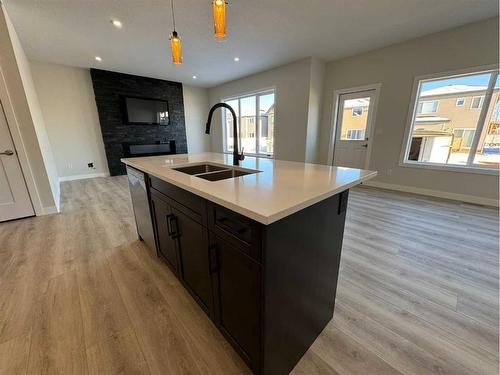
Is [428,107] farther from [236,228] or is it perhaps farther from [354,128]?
[236,228]

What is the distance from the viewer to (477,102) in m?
3.20

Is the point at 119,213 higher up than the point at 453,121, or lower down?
lower down

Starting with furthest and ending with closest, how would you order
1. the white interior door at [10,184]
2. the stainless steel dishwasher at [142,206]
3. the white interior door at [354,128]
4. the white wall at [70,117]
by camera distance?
the white wall at [70,117] < the white interior door at [354,128] < the white interior door at [10,184] < the stainless steel dishwasher at [142,206]

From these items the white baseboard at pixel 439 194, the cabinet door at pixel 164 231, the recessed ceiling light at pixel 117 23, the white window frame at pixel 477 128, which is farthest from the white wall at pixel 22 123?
the white window frame at pixel 477 128

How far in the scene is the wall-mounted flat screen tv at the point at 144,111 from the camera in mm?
5535

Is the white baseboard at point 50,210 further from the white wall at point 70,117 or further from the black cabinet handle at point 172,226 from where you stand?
the black cabinet handle at point 172,226

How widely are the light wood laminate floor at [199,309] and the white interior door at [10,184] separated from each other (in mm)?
391

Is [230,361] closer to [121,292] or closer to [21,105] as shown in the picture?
[121,292]

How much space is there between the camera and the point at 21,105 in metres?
2.67

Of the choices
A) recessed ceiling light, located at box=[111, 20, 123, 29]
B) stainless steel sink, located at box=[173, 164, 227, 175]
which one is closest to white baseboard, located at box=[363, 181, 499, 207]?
stainless steel sink, located at box=[173, 164, 227, 175]

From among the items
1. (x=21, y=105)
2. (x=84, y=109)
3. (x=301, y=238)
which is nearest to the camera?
(x=301, y=238)

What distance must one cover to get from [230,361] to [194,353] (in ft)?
0.69

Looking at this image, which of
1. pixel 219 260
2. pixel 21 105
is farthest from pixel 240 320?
pixel 21 105

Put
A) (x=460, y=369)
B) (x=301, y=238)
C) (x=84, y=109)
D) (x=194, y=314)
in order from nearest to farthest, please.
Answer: (x=301, y=238), (x=460, y=369), (x=194, y=314), (x=84, y=109)
